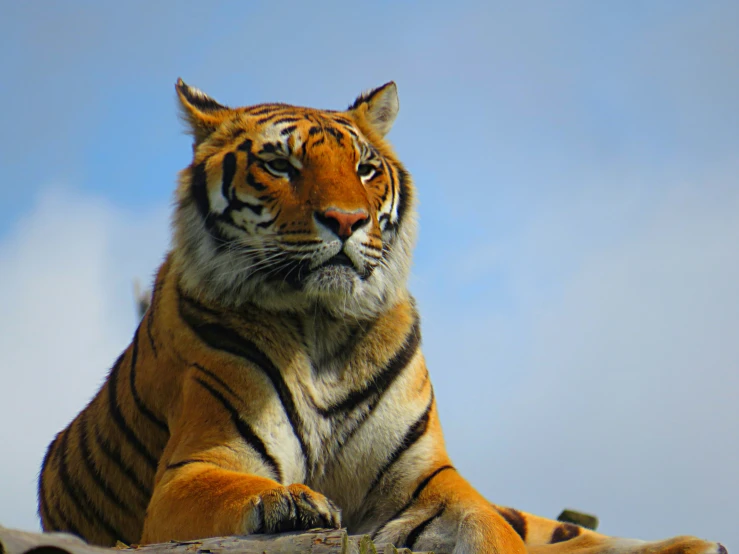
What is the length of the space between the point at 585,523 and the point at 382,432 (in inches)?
71.5

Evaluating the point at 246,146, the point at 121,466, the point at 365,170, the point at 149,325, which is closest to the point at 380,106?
the point at 365,170

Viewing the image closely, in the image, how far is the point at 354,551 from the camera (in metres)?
2.80

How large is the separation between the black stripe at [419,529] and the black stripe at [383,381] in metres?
0.59

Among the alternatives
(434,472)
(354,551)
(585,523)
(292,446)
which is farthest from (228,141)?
(585,523)

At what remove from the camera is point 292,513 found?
315 centimetres

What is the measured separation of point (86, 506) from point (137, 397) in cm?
75

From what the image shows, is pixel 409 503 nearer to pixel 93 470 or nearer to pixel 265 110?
pixel 93 470

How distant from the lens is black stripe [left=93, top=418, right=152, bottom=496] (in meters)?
4.73

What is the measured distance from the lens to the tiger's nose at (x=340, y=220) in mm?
4043

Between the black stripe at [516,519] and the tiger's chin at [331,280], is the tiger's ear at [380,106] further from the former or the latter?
the black stripe at [516,519]

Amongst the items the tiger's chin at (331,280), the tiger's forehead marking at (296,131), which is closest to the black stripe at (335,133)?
the tiger's forehead marking at (296,131)

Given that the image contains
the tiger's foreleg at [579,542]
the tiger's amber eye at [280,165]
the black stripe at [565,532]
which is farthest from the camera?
the black stripe at [565,532]

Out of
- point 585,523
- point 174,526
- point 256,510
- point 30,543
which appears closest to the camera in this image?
point 30,543

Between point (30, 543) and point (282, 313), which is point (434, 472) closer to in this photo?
point (282, 313)
